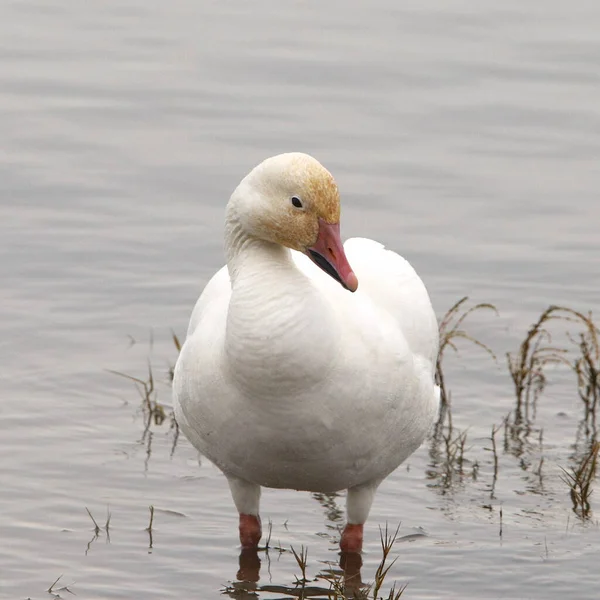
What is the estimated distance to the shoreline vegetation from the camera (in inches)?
270

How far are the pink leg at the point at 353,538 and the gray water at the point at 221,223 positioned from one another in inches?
4.2

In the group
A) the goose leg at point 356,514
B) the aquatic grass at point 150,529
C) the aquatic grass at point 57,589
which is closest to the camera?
the aquatic grass at point 57,589

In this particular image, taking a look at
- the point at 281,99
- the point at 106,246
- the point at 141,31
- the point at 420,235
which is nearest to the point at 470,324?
the point at 420,235

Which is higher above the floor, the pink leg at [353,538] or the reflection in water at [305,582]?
the pink leg at [353,538]

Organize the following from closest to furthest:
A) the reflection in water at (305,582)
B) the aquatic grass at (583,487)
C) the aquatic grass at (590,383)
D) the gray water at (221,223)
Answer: the reflection in water at (305,582)
the gray water at (221,223)
the aquatic grass at (583,487)
the aquatic grass at (590,383)

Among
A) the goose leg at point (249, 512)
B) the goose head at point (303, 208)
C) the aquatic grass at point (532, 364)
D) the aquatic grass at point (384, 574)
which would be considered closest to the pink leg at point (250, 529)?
the goose leg at point (249, 512)

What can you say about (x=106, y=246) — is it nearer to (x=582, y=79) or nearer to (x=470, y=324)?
(x=470, y=324)

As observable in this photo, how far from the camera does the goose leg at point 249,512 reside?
6926 mm

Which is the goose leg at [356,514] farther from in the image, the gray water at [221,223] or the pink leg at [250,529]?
the pink leg at [250,529]

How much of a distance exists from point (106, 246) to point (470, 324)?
2.67 meters

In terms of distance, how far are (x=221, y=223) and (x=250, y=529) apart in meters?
4.41

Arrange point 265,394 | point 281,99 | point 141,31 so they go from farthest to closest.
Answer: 1. point 141,31
2. point 281,99
3. point 265,394

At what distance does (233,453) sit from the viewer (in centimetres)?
623

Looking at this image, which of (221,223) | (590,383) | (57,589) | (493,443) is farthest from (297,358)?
(221,223)
